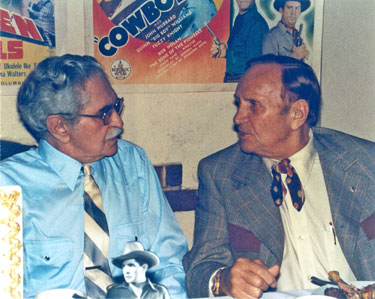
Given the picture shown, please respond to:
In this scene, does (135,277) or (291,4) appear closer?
(135,277)

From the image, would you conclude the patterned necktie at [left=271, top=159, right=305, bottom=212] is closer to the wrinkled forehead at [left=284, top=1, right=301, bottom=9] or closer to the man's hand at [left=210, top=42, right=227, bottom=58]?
the man's hand at [left=210, top=42, right=227, bottom=58]

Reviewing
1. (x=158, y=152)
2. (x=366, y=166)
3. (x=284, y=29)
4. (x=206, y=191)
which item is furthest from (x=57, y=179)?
(x=366, y=166)

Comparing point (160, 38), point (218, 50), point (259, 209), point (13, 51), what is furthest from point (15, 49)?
point (259, 209)

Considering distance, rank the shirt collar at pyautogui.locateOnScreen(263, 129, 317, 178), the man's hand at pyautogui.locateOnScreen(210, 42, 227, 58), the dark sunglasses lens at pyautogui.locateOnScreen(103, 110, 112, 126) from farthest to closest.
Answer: the shirt collar at pyautogui.locateOnScreen(263, 129, 317, 178) < the man's hand at pyautogui.locateOnScreen(210, 42, 227, 58) < the dark sunglasses lens at pyautogui.locateOnScreen(103, 110, 112, 126)

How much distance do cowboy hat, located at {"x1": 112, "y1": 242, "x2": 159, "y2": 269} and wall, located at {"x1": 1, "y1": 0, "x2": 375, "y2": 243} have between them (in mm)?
193

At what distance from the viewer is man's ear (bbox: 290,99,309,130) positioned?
229cm

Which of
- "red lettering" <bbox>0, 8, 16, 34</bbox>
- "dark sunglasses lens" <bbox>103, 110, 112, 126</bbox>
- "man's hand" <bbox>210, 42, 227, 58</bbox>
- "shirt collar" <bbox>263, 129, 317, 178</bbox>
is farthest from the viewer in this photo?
"shirt collar" <bbox>263, 129, 317, 178</bbox>

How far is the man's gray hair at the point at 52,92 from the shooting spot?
6.73 feet

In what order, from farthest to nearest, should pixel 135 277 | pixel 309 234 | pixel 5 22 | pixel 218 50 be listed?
pixel 309 234, pixel 218 50, pixel 135 277, pixel 5 22

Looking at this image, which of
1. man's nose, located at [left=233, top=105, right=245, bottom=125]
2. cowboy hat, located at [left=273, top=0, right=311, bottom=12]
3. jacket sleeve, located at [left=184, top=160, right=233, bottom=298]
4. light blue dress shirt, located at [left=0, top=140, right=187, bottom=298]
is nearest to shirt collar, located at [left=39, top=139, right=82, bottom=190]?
light blue dress shirt, located at [left=0, top=140, right=187, bottom=298]

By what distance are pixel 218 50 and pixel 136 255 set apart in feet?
2.91

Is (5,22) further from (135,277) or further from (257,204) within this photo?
(257,204)

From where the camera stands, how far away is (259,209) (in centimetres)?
233

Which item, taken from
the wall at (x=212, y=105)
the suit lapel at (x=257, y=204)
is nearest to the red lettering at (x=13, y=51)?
the wall at (x=212, y=105)
